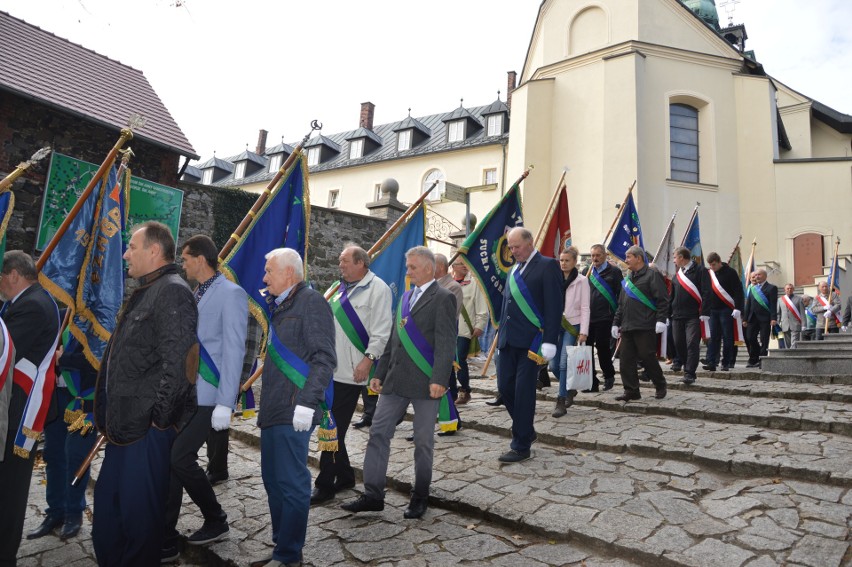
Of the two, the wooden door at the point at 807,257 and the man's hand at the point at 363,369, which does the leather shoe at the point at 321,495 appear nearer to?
the man's hand at the point at 363,369

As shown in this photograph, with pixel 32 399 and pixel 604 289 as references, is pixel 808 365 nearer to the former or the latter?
pixel 604 289

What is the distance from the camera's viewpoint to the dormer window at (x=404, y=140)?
36562 millimetres

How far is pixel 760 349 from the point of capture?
11.8m

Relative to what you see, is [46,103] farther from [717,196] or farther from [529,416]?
[717,196]

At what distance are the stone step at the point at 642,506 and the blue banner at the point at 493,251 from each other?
2172 mm

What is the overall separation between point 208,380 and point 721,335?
29.7 ft

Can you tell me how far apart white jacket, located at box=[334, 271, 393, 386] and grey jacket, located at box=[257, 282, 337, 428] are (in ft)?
3.43

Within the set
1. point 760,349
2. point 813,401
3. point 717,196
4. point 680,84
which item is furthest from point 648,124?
point 813,401

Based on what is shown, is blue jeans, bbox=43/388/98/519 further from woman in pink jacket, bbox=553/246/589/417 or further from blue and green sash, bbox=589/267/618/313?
blue and green sash, bbox=589/267/618/313

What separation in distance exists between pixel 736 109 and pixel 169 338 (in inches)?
992

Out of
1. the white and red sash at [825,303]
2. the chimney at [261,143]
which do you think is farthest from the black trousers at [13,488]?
the chimney at [261,143]

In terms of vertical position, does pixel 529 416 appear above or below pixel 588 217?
below

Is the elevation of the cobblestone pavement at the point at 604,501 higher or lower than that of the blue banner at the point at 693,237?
lower

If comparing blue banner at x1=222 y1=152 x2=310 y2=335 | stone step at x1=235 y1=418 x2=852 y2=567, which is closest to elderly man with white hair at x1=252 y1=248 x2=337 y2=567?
stone step at x1=235 y1=418 x2=852 y2=567
